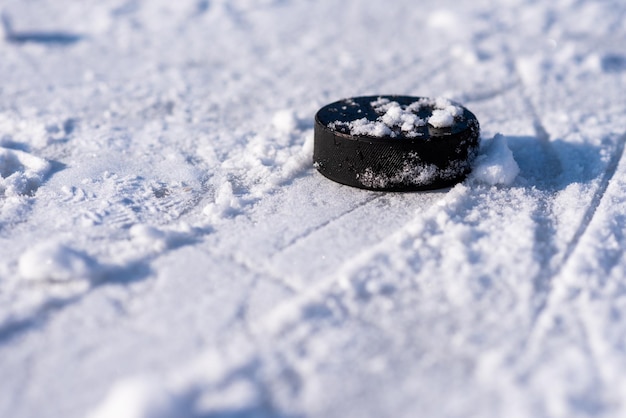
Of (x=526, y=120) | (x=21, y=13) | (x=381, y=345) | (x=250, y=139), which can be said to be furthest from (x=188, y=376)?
(x=21, y=13)

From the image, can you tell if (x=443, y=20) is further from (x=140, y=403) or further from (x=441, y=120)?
(x=140, y=403)

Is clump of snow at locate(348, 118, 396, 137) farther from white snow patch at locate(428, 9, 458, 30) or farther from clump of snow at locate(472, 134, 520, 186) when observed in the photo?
white snow patch at locate(428, 9, 458, 30)

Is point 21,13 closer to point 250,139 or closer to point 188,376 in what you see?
point 250,139

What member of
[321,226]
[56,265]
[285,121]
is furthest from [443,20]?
[56,265]

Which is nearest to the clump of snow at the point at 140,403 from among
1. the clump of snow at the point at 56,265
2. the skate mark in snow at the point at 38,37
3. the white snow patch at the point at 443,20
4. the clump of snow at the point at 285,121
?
the clump of snow at the point at 56,265

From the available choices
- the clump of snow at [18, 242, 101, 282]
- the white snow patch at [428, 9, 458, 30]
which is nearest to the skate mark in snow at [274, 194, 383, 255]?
the clump of snow at [18, 242, 101, 282]
